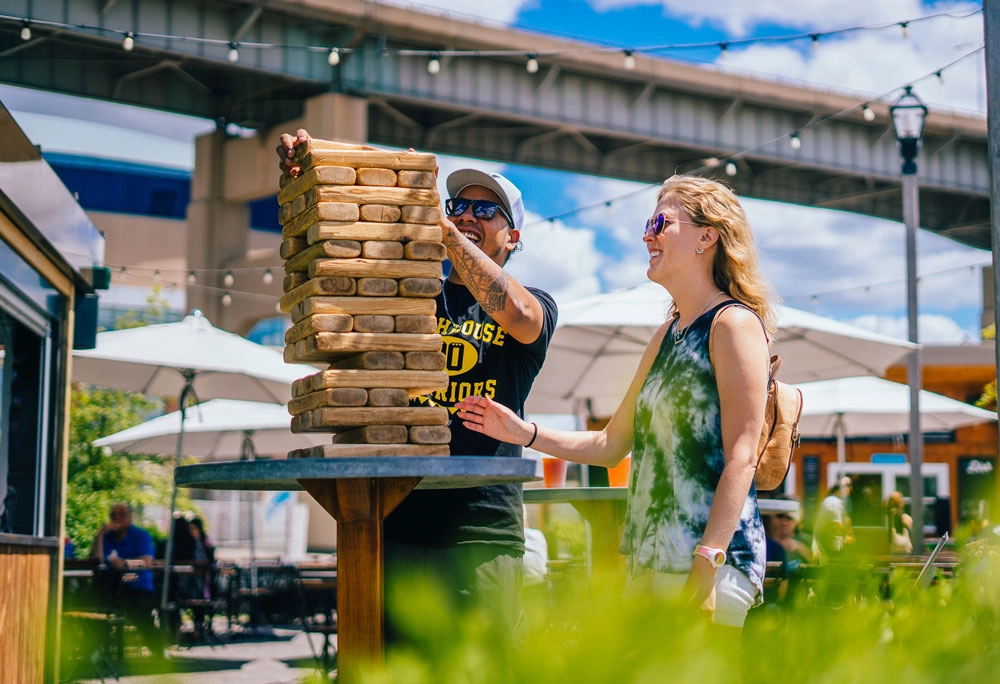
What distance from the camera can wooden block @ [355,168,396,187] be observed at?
2785 mm

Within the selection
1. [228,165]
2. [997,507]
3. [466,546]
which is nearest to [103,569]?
[466,546]

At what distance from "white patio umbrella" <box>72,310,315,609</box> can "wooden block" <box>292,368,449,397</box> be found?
7888 millimetres

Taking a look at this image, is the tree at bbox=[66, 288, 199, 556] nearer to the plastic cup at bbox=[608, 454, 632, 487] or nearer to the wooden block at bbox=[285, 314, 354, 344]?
the plastic cup at bbox=[608, 454, 632, 487]

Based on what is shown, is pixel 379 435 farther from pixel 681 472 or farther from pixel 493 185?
pixel 493 185

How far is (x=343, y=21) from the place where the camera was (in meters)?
29.4

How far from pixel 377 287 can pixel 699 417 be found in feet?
2.54

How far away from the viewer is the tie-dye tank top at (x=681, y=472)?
2533mm

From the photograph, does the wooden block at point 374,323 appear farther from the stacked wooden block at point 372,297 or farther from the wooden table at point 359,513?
the wooden table at point 359,513

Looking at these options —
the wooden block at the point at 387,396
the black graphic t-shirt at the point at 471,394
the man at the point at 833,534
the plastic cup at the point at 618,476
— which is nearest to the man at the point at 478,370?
the black graphic t-shirt at the point at 471,394

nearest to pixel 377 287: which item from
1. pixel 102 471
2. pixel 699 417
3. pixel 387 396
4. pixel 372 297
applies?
pixel 372 297

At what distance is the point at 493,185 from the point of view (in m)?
3.32

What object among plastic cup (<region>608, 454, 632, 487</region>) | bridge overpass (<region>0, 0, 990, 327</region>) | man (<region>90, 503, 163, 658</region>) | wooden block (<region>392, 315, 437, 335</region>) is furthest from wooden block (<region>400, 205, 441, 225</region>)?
bridge overpass (<region>0, 0, 990, 327</region>)

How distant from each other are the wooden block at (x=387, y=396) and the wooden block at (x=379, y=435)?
5 centimetres

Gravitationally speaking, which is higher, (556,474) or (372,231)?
(372,231)
